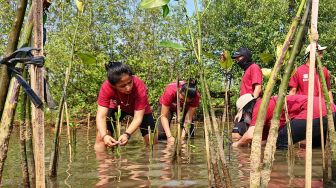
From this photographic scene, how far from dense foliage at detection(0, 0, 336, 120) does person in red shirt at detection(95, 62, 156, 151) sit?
29.6 feet

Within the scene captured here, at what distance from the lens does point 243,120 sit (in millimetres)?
6539

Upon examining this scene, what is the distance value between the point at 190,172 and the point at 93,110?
13.4 meters

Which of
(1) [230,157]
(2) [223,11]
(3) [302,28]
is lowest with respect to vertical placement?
(1) [230,157]

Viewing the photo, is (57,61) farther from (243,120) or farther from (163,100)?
(243,120)

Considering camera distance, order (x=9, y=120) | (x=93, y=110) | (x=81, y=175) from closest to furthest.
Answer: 1. (x=9, y=120)
2. (x=81, y=175)
3. (x=93, y=110)

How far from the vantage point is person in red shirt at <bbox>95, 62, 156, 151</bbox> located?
5082 mm

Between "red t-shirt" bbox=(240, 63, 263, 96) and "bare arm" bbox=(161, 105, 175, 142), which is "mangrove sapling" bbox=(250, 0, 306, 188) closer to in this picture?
"red t-shirt" bbox=(240, 63, 263, 96)

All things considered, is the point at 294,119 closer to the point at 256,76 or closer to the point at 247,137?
the point at 247,137

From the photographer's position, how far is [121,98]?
5727 mm

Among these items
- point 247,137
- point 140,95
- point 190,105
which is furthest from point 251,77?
point 140,95

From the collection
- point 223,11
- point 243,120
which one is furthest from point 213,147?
point 223,11

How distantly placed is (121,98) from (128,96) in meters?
0.13

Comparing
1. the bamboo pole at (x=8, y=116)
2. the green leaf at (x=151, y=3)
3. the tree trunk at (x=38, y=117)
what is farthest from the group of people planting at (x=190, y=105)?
the tree trunk at (x=38, y=117)

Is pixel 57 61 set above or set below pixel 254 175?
above
